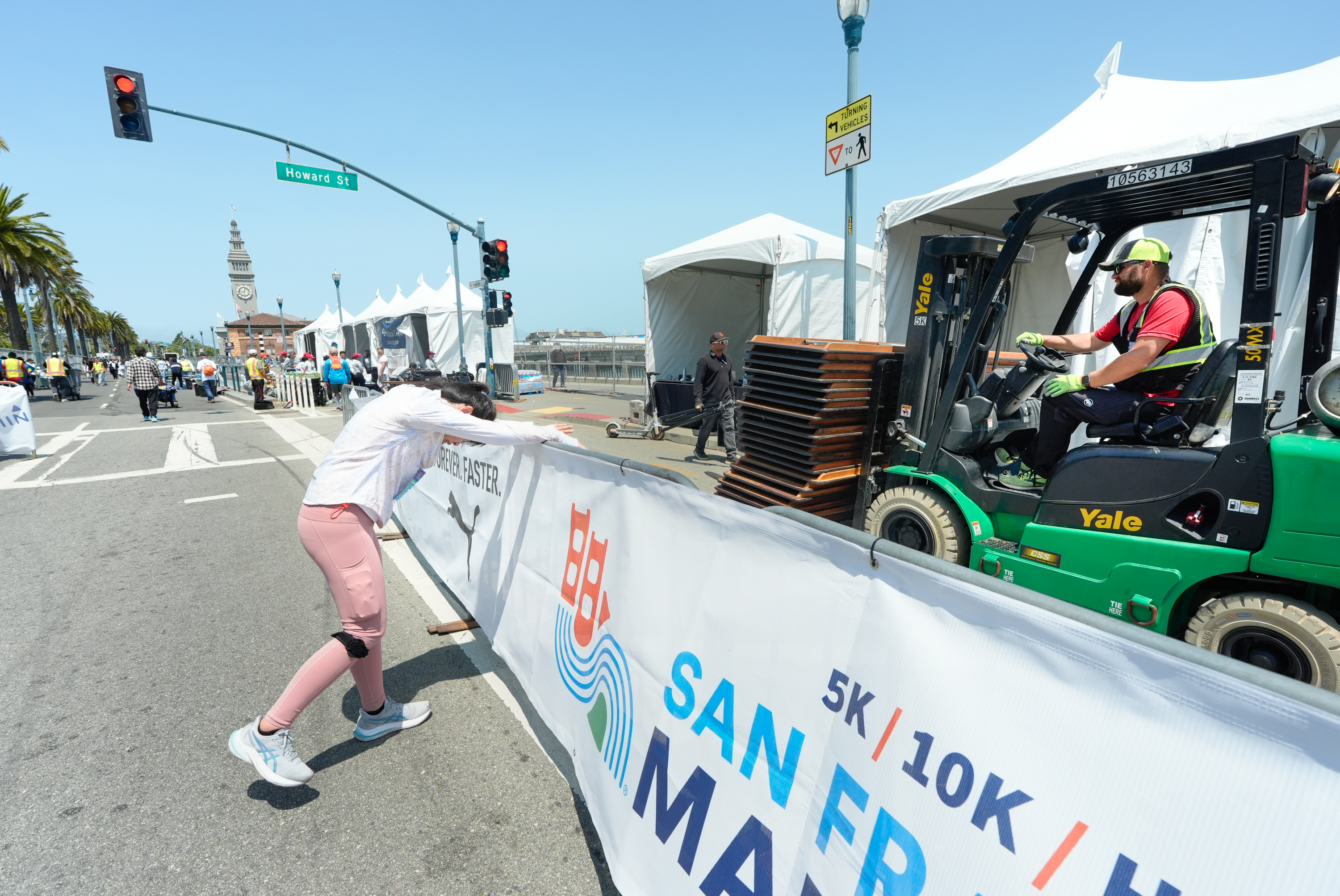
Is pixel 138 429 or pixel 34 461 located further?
pixel 138 429

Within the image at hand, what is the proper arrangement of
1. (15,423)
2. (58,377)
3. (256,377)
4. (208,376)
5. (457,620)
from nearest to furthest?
(457,620)
(15,423)
(256,377)
(208,376)
(58,377)

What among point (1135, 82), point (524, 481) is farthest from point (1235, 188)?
Result: point (1135, 82)

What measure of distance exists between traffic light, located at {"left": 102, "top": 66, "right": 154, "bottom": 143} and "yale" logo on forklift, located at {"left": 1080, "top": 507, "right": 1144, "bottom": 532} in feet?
52.4

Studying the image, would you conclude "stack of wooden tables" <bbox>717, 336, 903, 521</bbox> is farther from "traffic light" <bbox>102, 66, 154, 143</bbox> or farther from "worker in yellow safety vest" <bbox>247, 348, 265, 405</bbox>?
"worker in yellow safety vest" <bbox>247, 348, 265, 405</bbox>

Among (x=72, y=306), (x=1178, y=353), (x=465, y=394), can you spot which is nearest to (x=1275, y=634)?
(x=1178, y=353)

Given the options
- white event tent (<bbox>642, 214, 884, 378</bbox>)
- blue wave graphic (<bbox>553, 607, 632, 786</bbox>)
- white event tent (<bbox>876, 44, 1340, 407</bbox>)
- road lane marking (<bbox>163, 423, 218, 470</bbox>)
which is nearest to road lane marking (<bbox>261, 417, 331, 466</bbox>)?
road lane marking (<bbox>163, 423, 218, 470</bbox>)

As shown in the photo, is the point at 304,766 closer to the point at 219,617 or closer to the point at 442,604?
the point at 442,604

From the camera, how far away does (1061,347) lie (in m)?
3.75

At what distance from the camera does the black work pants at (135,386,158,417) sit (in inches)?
598

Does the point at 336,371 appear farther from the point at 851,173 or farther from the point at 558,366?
the point at 851,173

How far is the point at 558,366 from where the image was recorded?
1086 inches

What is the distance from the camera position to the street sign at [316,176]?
13784mm

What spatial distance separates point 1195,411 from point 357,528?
156 inches

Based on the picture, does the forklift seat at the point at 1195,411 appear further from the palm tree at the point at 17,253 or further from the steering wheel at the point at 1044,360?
the palm tree at the point at 17,253
